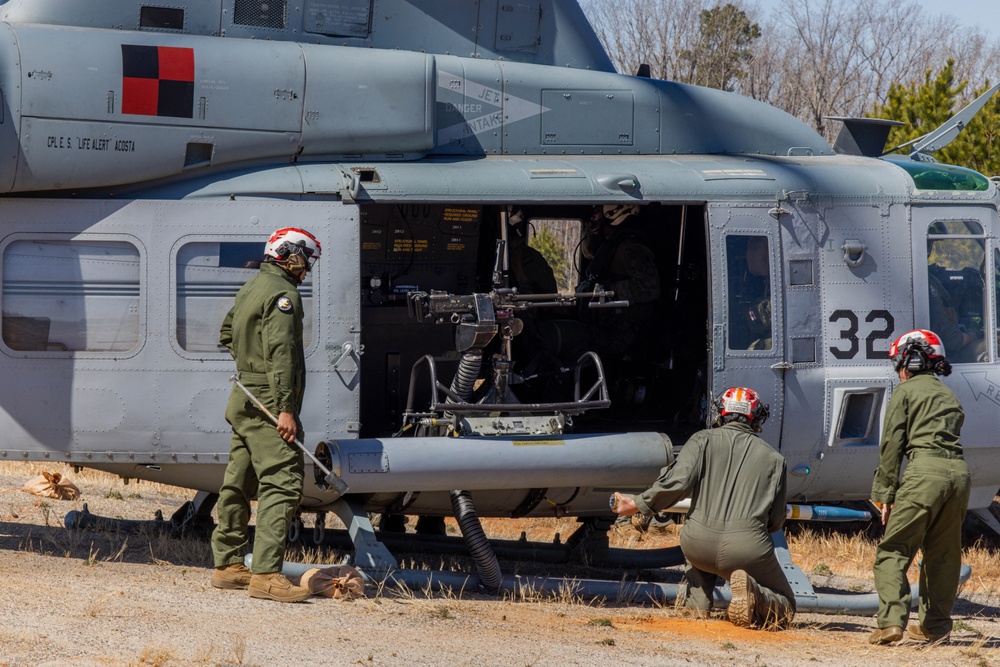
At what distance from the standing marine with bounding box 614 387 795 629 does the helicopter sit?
0.75 metres

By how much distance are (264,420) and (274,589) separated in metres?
0.96

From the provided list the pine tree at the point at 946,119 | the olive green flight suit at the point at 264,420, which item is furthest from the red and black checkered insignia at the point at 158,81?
the pine tree at the point at 946,119

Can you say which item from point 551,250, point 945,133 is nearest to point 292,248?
point 945,133

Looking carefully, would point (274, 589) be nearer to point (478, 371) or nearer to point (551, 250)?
point (478, 371)

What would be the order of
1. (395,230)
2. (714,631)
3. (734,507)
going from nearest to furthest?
(714,631) < (734,507) < (395,230)

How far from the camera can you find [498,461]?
776 cm

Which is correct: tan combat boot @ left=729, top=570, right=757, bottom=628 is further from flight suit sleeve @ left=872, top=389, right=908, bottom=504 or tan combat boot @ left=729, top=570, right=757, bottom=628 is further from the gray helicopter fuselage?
the gray helicopter fuselage

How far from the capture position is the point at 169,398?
7.61 m

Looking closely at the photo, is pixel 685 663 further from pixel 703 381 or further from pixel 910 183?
pixel 910 183

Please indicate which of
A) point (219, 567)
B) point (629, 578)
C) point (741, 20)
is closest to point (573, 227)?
point (741, 20)

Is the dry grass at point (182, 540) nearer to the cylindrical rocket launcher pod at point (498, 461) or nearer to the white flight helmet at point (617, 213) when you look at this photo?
the cylindrical rocket launcher pod at point (498, 461)

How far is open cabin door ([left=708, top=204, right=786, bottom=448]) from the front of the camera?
27.4 feet

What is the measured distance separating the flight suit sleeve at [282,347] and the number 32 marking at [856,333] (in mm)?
3962

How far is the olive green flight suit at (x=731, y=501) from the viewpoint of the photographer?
285 inches
